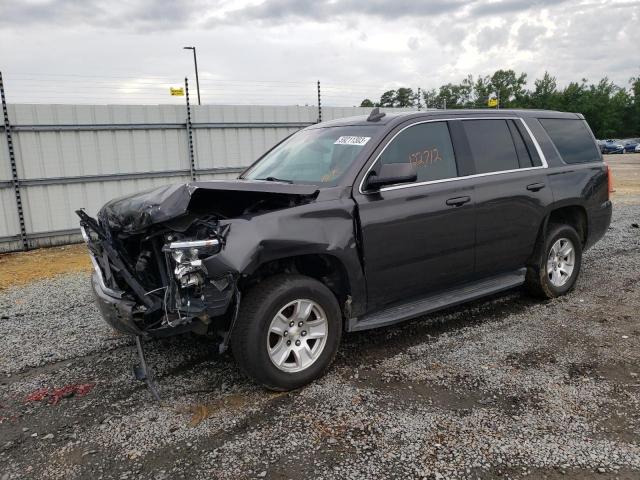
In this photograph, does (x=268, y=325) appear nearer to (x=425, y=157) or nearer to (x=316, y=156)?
(x=316, y=156)

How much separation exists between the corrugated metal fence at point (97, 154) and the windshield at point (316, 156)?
5.79m

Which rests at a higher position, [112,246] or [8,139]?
[8,139]

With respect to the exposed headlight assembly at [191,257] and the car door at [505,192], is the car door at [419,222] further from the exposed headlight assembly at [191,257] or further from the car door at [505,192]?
the exposed headlight assembly at [191,257]

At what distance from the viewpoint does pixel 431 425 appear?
10.2 ft

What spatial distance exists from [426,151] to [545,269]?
1.95m

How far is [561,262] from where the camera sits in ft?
17.9

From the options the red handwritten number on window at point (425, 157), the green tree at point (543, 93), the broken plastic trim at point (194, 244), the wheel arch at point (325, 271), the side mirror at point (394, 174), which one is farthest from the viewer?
the green tree at point (543, 93)

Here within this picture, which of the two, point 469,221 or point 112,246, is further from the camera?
point 469,221

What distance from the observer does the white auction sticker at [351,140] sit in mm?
4105

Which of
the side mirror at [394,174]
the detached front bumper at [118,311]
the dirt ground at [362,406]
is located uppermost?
the side mirror at [394,174]

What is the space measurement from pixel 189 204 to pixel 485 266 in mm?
2725

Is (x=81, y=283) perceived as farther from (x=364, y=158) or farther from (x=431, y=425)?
(x=431, y=425)

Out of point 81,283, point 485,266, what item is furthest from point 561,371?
point 81,283

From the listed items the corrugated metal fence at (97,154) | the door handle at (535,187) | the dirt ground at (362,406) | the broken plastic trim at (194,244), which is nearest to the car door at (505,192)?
the door handle at (535,187)
